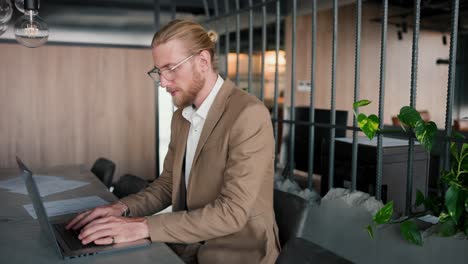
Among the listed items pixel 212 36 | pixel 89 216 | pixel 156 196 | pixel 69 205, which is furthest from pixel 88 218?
pixel 212 36

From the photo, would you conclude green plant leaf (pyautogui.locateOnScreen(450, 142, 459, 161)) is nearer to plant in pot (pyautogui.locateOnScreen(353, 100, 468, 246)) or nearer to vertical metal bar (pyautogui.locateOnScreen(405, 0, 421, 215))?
plant in pot (pyautogui.locateOnScreen(353, 100, 468, 246))

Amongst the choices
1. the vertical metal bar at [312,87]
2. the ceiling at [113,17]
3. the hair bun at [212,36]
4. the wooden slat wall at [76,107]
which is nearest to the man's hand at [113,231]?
the hair bun at [212,36]

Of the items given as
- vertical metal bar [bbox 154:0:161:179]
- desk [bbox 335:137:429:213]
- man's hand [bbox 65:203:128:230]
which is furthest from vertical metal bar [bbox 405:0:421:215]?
vertical metal bar [bbox 154:0:161:179]

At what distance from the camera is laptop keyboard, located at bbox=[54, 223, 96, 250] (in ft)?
4.81

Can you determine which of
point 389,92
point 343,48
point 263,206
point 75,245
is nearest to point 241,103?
point 263,206

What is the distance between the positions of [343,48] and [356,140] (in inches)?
223

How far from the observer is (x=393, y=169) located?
224 cm

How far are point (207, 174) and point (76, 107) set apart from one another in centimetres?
405

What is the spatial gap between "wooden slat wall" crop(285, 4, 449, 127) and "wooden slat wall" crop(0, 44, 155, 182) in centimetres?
240

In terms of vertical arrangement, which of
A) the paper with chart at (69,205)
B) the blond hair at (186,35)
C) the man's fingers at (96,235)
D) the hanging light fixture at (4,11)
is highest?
the hanging light fixture at (4,11)

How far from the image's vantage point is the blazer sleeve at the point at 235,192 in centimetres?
154

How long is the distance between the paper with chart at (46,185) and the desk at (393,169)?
163 centimetres

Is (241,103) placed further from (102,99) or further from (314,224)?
(102,99)

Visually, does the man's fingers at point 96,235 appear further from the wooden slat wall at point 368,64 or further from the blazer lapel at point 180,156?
the wooden slat wall at point 368,64
